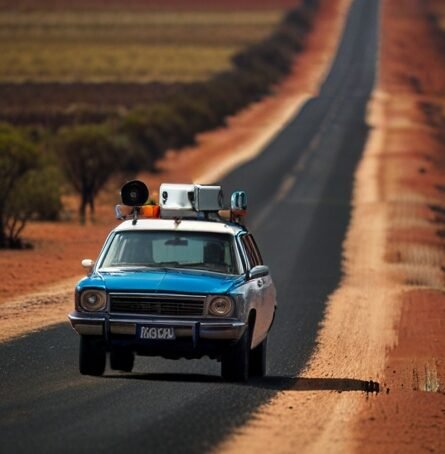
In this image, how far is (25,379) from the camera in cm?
1498

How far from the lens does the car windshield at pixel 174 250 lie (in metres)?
15.6

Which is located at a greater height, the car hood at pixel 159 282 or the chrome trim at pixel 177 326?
the car hood at pixel 159 282

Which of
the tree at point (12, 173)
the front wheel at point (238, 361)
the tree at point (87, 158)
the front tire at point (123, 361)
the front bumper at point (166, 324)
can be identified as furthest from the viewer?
the tree at point (87, 158)

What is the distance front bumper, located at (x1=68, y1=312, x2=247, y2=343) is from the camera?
1448 cm

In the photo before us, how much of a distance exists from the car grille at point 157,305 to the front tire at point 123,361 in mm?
1165

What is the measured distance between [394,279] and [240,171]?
24502mm

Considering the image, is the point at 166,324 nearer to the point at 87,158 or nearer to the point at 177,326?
the point at 177,326

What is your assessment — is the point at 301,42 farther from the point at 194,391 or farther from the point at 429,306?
the point at 194,391

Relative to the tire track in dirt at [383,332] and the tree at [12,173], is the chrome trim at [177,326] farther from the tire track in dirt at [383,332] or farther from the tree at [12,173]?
the tree at [12,173]

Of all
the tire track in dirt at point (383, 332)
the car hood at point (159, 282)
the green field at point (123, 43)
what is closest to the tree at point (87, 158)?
the tire track in dirt at point (383, 332)

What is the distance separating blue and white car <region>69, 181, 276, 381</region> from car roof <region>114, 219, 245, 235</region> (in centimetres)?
1

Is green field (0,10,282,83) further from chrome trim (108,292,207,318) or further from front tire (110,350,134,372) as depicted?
chrome trim (108,292,207,318)

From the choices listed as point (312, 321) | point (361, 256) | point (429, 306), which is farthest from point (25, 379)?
point (361, 256)

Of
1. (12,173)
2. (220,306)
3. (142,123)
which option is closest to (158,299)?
(220,306)
